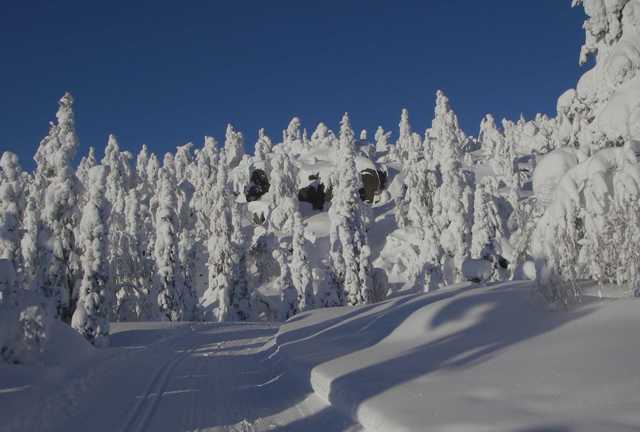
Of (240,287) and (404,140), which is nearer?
(240,287)

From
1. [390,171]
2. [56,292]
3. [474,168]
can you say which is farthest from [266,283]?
[474,168]

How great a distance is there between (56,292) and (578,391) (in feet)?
84.8

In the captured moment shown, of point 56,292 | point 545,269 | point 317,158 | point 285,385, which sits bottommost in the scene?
point 285,385

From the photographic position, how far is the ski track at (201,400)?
856cm

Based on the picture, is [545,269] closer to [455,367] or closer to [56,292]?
[455,367]

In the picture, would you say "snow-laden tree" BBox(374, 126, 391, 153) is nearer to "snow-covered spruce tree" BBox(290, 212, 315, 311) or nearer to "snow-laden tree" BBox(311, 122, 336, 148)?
"snow-laden tree" BBox(311, 122, 336, 148)

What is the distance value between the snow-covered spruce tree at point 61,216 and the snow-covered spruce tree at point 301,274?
27.3 meters

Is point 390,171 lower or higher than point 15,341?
higher

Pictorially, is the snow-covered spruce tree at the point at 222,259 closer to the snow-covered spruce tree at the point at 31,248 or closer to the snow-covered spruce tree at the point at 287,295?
the snow-covered spruce tree at the point at 287,295

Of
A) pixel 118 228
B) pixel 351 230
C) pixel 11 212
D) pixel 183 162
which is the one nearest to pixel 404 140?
pixel 183 162

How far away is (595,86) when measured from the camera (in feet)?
42.0

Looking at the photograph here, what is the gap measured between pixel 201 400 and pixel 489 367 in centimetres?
586

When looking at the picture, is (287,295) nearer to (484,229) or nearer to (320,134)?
(484,229)

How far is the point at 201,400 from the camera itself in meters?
10.7
